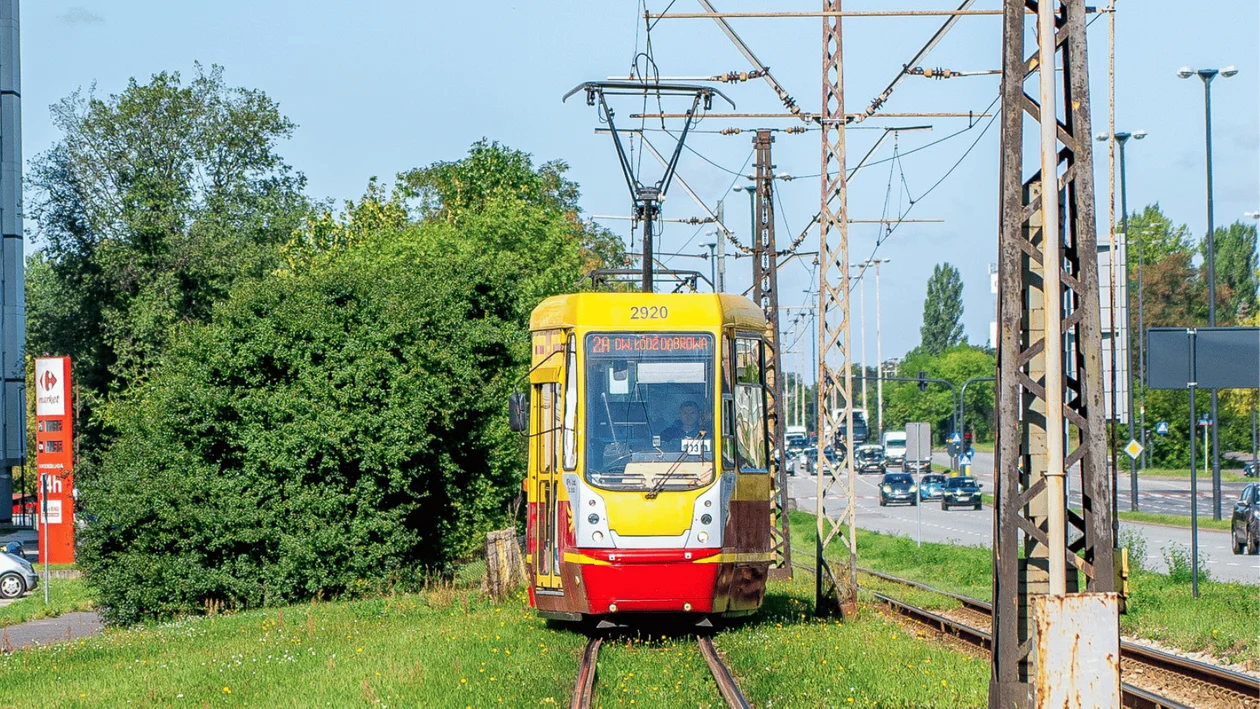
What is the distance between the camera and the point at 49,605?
35188 millimetres

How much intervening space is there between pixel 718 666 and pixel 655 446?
2859 mm

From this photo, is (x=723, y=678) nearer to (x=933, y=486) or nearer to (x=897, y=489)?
(x=933, y=486)

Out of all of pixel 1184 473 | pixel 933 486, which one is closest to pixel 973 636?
pixel 933 486

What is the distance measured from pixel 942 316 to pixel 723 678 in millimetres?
141752

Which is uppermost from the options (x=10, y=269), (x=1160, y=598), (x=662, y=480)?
(x=10, y=269)

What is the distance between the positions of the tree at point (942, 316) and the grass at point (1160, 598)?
115012mm

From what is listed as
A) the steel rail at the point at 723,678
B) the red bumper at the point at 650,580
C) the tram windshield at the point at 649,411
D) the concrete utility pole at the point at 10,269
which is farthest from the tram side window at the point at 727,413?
the concrete utility pole at the point at 10,269

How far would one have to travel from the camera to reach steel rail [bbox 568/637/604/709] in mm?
11391

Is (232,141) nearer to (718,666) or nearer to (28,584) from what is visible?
(28,584)

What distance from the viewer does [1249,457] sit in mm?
88750

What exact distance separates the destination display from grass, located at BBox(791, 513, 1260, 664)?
669cm

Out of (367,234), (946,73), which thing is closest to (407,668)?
(946,73)

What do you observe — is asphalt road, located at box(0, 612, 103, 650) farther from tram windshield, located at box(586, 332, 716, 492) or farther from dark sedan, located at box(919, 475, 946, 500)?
dark sedan, located at box(919, 475, 946, 500)

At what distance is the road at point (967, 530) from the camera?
3190 centimetres
